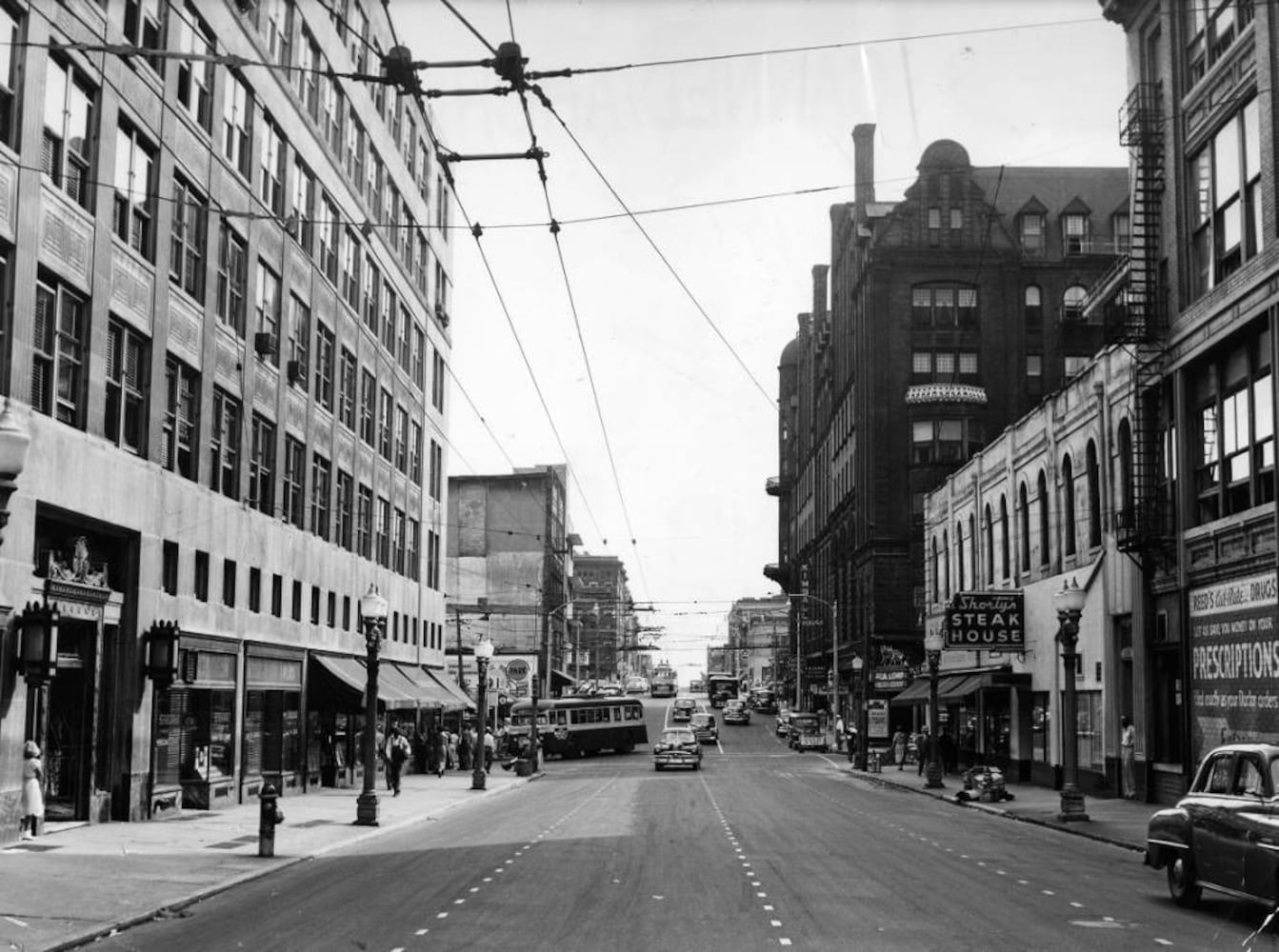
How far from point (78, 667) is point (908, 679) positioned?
153 feet

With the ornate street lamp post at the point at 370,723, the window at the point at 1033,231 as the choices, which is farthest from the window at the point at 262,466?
the window at the point at 1033,231

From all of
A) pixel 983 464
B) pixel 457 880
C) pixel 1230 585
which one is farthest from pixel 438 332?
pixel 457 880

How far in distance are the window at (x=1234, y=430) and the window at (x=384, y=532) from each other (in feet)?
92.5

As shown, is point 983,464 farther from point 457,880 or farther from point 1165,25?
point 457,880

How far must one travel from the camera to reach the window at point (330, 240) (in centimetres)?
4303

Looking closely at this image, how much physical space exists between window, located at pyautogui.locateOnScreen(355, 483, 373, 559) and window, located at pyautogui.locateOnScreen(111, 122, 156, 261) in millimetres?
19315

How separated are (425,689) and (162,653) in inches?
930

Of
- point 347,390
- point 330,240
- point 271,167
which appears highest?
point 271,167

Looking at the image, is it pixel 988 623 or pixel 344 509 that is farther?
pixel 344 509

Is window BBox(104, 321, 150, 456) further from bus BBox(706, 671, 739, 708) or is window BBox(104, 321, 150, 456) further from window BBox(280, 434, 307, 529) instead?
bus BBox(706, 671, 739, 708)

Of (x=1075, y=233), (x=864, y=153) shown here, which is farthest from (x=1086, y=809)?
(x=864, y=153)

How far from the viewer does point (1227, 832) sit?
15.1m

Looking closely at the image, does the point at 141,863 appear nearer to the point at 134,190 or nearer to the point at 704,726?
the point at 134,190

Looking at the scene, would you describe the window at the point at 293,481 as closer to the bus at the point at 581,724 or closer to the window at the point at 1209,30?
the window at the point at 1209,30
